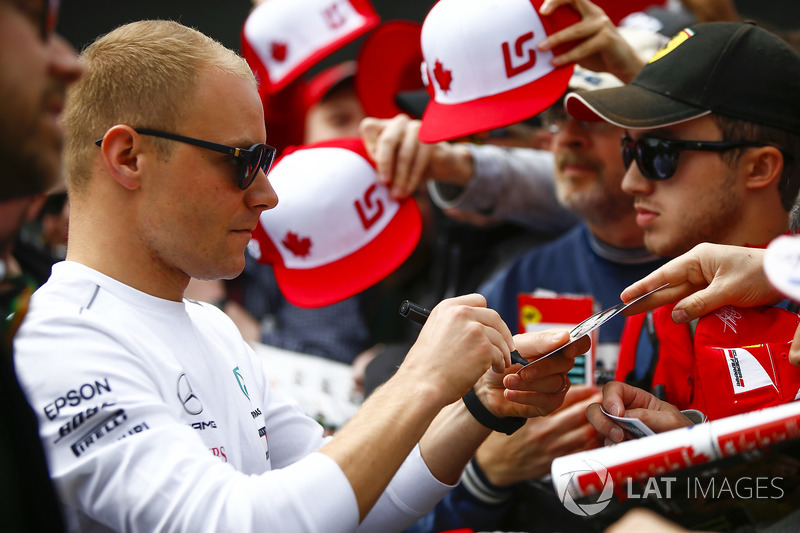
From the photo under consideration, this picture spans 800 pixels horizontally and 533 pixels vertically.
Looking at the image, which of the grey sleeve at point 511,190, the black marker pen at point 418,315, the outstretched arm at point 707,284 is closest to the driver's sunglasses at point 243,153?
the black marker pen at point 418,315

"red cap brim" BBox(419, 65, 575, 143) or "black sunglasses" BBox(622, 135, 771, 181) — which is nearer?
"black sunglasses" BBox(622, 135, 771, 181)

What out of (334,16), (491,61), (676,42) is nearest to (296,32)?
(334,16)

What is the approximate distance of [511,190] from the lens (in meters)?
3.22

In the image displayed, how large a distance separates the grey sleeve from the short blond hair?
1.58 m

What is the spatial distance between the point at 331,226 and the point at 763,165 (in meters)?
1.31

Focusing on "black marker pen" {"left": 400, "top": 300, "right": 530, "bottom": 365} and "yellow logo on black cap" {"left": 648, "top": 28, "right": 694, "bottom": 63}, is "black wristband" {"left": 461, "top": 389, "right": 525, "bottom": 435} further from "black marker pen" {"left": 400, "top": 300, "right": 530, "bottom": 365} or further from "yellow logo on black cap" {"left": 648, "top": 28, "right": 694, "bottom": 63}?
"yellow logo on black cap" {"left": 648, "top": 28, "right": 694, "bottom": 63}

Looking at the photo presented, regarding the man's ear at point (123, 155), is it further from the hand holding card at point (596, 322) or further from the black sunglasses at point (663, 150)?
the black sunglasses at point (663, 150)

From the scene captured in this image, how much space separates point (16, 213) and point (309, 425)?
Result: 94cm

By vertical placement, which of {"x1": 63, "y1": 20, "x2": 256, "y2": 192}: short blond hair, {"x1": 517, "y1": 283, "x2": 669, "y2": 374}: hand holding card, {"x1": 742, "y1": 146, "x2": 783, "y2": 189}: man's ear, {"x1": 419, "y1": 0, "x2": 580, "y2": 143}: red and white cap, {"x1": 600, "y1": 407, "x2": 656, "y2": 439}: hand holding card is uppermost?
{"x1": 63, "y1": 20, "x2": 256, "y2": 192}: short blond hair

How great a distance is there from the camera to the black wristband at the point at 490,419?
6.39ft

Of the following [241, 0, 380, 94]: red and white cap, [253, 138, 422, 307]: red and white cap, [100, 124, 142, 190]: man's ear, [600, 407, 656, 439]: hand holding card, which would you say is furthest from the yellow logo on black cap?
[241, 0, 380, 94]: red and white cap

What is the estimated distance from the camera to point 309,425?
198cm

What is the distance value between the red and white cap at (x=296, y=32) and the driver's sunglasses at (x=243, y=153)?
1814 millimetres

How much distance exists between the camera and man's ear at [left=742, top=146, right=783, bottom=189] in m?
2.00
